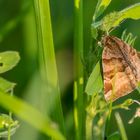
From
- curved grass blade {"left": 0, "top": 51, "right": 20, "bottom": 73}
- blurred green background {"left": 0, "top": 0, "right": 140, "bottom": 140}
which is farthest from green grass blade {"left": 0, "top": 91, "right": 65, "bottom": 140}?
blurred green background {"left": 0, "top": 0, "right": 140, "bottom": 140}

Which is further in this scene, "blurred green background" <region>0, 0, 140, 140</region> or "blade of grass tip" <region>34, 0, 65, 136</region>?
"blurred green background" <region>0, 0, 140, 140</region>

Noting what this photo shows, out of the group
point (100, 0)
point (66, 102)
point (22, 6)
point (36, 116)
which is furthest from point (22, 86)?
point (36, 116)

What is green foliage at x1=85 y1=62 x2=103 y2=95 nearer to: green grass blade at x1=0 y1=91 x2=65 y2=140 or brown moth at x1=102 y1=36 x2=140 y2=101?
brown moth at x1=102 y1=36 x2=140 y2=101

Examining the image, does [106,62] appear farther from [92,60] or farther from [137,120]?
[137,120]

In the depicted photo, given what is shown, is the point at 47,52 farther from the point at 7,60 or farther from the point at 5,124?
the point at 5,124

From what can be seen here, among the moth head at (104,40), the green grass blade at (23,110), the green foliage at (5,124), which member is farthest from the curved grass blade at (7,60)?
the green grass blade at (23,110)

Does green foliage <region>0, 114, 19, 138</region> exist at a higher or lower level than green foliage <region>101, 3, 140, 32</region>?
lower
